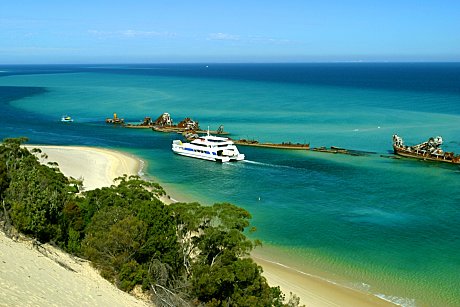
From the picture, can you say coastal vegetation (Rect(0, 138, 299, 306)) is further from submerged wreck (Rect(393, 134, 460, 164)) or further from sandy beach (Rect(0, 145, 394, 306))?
submerged wreck (Rect(393, 134, 460, 164))

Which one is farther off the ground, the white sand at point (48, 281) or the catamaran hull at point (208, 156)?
the white sand at point (48, 281)

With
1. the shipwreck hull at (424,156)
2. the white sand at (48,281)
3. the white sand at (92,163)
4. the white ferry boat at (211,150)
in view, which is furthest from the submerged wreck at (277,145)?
the white sand at (48,281)

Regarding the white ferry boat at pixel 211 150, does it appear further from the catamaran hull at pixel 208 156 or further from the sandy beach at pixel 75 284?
the sandy beach at pixel 75 284

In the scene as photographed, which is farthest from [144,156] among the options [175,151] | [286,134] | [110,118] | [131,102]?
[131,102]

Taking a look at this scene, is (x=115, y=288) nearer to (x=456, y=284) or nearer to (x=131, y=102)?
(x=456, y=284)

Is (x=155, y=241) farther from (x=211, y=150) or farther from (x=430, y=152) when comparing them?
(x=430, y=152)

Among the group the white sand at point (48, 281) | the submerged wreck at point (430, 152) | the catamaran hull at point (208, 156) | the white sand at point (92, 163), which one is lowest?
the white sand at point (92, 163)

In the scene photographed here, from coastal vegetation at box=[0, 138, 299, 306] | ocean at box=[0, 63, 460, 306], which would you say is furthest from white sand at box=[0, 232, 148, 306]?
ocean at box=[0, 63, 460, 306]
